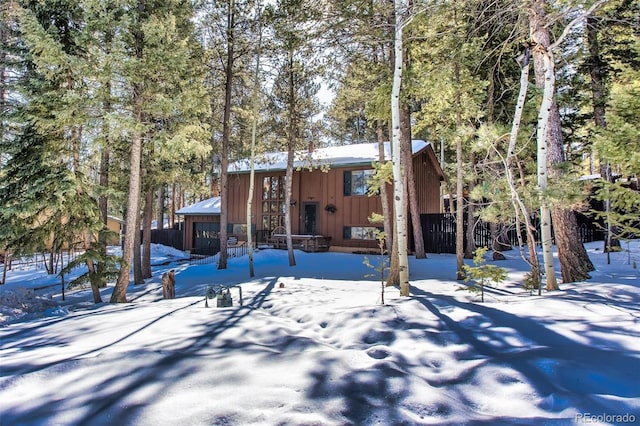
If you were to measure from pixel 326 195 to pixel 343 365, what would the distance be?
14822mm

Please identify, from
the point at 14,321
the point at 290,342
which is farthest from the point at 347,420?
the point at 14,321

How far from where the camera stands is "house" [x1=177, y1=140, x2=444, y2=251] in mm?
16688

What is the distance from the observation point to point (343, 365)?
3.11m

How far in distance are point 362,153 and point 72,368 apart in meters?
15.7

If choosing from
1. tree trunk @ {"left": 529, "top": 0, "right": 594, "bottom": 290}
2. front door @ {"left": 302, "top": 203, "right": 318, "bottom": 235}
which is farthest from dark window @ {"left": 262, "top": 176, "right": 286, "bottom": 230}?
tree trunk @ {"left": 529, "top": 0, "right": 594, "bottom": 290}

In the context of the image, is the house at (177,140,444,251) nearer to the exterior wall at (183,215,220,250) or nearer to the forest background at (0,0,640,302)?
the exterior wall at (183,215,220,250)

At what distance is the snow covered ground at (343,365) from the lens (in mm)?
2256

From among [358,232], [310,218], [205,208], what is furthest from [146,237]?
[205,208]

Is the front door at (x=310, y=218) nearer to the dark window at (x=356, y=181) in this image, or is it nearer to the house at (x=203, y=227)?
the dark window at (x=356, y=181)

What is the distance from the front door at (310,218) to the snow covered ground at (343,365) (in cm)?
1226

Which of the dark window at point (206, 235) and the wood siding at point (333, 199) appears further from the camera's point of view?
the dark window at point (206, 235)

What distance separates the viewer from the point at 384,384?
2709 mm

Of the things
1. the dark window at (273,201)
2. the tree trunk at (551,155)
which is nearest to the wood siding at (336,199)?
the dark window at (273,201)

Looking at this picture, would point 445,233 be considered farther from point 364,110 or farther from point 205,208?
point 205,208
